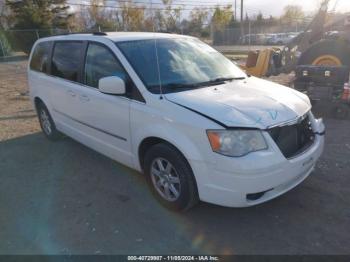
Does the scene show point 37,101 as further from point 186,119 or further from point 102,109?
point 186,119

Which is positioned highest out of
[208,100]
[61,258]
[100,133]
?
[208,100]

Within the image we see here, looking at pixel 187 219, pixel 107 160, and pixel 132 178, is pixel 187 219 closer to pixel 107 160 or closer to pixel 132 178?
pixel 132 178

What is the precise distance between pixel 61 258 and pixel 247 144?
1961 mm

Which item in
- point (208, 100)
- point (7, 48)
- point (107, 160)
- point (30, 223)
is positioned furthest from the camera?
point (7, 48)

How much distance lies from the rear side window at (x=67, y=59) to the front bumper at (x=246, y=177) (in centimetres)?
245

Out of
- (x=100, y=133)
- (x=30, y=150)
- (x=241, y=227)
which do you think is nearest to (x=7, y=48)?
(x=30, y=150)

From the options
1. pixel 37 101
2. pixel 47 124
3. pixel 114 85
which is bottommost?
pixel 47 124

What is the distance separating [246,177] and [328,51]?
655 cm

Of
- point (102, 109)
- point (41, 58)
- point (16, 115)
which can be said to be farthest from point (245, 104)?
point (16, 115)

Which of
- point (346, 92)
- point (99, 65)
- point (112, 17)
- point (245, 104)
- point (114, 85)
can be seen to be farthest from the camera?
point (112, 17)

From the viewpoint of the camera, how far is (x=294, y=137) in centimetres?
322

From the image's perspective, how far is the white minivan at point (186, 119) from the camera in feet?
9.43

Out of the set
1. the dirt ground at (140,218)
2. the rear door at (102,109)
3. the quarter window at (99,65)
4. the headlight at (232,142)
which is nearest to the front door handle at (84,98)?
the rear door at (102,109)

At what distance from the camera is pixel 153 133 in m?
3.29
